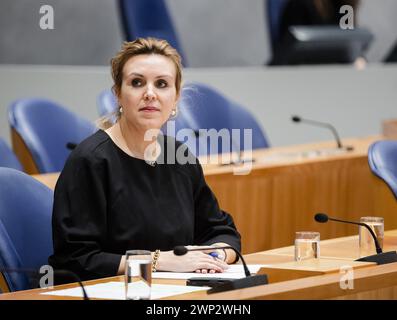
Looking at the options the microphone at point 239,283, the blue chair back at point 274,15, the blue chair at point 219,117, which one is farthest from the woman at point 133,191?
the blue chair back at point 274,15

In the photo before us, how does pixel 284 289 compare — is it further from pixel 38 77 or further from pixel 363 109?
pixel 363 109

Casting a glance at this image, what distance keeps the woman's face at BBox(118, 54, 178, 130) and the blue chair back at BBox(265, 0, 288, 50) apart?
427 centimetres

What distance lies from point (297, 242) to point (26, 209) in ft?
2.77

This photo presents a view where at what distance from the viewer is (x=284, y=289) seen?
254 centimetres

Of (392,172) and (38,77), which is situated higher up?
(38,77)

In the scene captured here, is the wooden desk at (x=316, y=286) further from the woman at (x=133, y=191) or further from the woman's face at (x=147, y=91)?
the woman's face at (x=147, y=91)

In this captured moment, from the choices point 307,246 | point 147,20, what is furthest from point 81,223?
point 147,20

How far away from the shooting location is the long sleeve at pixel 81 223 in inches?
122

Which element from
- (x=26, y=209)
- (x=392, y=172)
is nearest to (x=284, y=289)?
(x=26, y=209)

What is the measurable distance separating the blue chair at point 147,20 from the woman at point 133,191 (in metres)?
3.59

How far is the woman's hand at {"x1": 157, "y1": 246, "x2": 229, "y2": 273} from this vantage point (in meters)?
3.11

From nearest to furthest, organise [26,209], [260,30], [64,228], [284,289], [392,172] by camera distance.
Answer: [284,289], [64,228], [26,209], [392,172], [260,30]

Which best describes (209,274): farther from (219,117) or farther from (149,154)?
(219,117)

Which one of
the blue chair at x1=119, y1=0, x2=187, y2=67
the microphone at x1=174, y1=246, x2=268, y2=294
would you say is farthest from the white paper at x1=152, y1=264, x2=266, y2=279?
the blue chair at x1=119, y1=0, x2=187, y2=67
